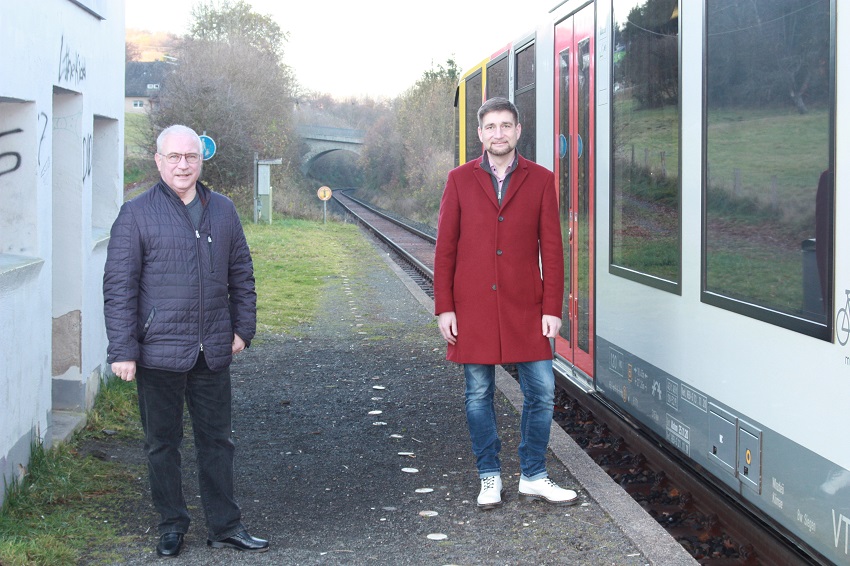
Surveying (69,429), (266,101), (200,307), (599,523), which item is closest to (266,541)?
(200,307)

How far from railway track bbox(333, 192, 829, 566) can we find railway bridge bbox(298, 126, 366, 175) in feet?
269

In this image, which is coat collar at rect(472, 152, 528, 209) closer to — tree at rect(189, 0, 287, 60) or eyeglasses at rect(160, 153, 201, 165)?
eyeglasses at rect(160, 153, 201, 165)

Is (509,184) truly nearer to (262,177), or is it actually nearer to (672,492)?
(672,492)

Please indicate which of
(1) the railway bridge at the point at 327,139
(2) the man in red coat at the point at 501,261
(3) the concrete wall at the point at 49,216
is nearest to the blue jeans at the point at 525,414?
(2) the man in red coat at the point at 501,261

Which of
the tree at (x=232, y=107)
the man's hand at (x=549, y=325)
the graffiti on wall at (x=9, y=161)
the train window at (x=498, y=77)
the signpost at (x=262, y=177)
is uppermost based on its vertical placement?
the tree at (x=232, y=107)

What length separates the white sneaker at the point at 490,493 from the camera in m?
5.39

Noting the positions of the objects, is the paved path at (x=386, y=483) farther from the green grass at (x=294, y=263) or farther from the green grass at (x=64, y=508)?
the green grass at (x=294, y=263)

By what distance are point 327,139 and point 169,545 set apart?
8772 cm

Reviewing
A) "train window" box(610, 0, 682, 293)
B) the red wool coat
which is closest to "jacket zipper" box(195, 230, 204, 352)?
the red wool coat

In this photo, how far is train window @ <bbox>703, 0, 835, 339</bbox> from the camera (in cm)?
392

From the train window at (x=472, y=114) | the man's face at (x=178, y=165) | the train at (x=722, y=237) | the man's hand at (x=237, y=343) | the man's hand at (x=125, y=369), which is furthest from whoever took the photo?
the train window at (x=472, y=114)

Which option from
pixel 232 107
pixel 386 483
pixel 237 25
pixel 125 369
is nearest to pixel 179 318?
pixel 125 369

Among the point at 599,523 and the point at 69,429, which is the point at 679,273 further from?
the point at 69,429

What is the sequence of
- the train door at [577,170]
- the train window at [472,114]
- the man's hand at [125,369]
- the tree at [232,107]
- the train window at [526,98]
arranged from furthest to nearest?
the tree at [232,107]
the train window at [472,114]
the train window at [526,98]
the train door at [577,170]
the man's hand at [125,369]
